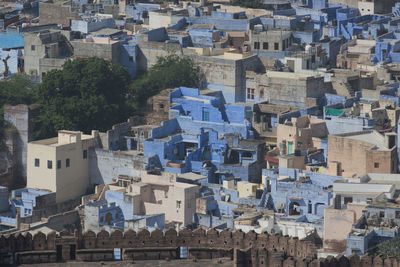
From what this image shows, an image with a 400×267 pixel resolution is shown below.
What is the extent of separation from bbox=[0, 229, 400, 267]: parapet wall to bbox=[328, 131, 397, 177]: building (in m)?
18.0

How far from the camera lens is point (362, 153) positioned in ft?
215

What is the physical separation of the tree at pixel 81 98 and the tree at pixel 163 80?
0.88 metres

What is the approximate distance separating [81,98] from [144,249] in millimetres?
27888

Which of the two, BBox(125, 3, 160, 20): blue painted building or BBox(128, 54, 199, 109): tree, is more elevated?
BBox(125, 3, 160, 20): blue painted building

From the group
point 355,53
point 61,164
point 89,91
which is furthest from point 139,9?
point 61,164

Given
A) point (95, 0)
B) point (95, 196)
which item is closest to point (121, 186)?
point (95, 196)

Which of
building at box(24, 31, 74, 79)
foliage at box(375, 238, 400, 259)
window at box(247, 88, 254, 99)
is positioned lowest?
foliage at box(375, 238, 400, 259)

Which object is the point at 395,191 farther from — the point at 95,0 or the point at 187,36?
the point at 95,0

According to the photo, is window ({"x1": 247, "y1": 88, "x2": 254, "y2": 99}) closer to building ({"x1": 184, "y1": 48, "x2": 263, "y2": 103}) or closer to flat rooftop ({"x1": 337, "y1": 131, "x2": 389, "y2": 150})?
building ({"x1": 184, "y1": 48, "x2": 263, "y2": 103})

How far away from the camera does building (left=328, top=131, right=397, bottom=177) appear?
2564 inches

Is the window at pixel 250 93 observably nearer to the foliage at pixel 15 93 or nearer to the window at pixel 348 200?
the foliage at pixel 15 93

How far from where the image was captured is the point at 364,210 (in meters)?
58.5

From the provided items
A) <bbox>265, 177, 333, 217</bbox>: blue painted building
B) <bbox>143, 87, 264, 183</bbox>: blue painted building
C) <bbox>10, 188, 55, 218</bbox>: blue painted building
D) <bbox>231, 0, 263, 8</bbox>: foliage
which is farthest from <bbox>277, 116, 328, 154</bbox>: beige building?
<bbox>231, 0, 263, 8</bbox>: foliage

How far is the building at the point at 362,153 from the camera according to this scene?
65.1 m
